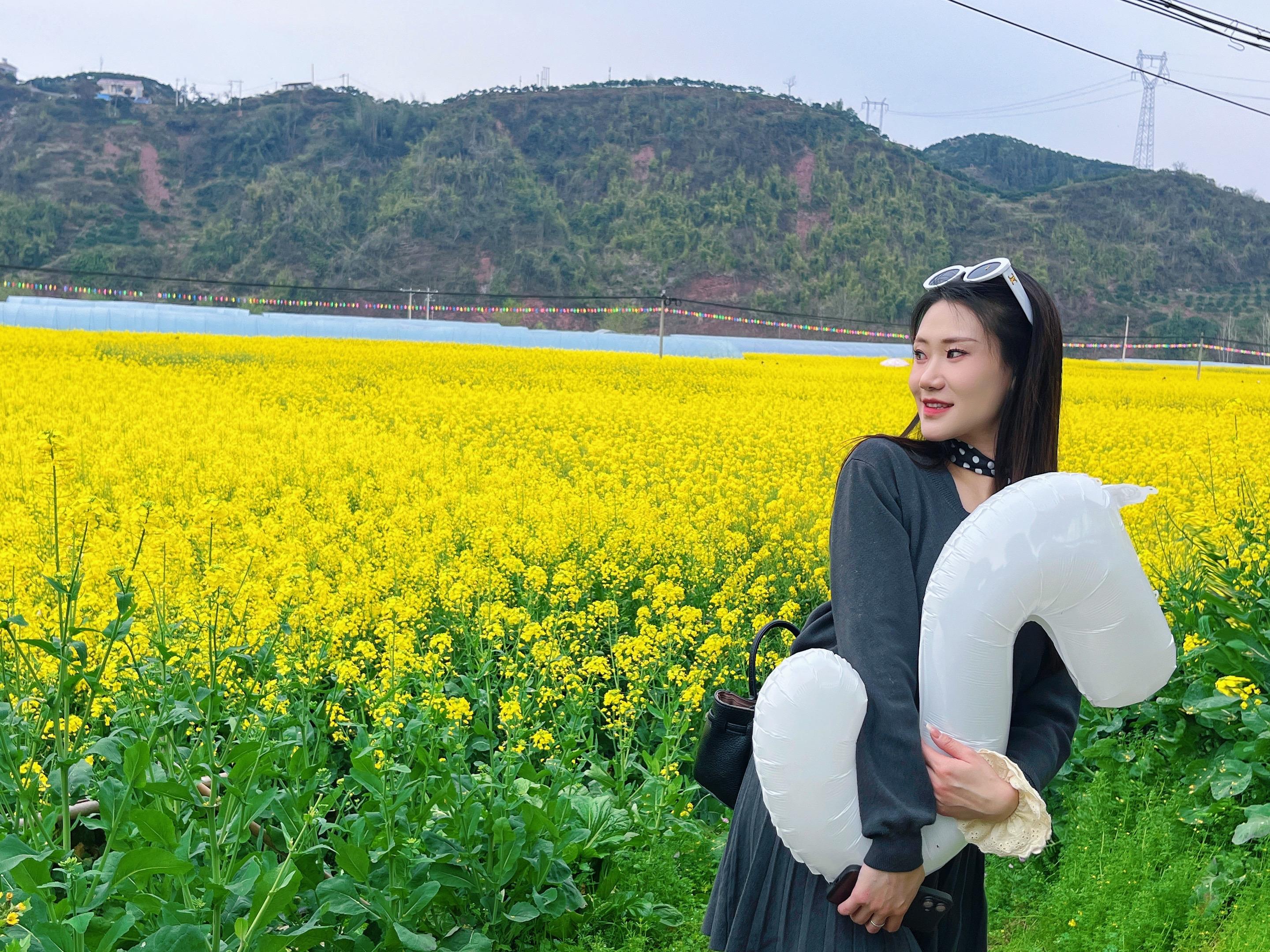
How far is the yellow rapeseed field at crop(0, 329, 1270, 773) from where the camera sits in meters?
3.13

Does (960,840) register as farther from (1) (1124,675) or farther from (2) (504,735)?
(2) (504,735)

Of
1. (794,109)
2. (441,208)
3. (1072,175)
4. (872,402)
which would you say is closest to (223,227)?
(441,208)

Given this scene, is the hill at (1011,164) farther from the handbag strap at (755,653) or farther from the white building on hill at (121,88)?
the handbag strap at (755,653)

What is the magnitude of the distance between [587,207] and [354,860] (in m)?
55.4

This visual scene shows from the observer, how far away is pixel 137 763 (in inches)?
78.1

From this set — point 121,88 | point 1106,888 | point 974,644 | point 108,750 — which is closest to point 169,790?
point 108,750

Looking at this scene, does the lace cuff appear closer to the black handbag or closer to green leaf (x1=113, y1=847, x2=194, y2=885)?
the black handbag

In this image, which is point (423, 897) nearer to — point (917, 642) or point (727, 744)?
point (727, 744)

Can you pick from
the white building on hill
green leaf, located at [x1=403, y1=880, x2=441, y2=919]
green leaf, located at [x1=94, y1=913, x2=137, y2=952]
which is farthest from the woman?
the white building on hill

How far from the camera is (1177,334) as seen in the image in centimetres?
5169

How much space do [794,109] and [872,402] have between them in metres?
59.6

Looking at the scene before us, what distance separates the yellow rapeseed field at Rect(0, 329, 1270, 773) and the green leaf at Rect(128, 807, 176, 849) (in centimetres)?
72

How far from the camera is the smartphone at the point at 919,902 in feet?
4.61

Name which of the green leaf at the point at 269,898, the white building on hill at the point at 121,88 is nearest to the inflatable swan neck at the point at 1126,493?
the green leaf at the point at 269,898
